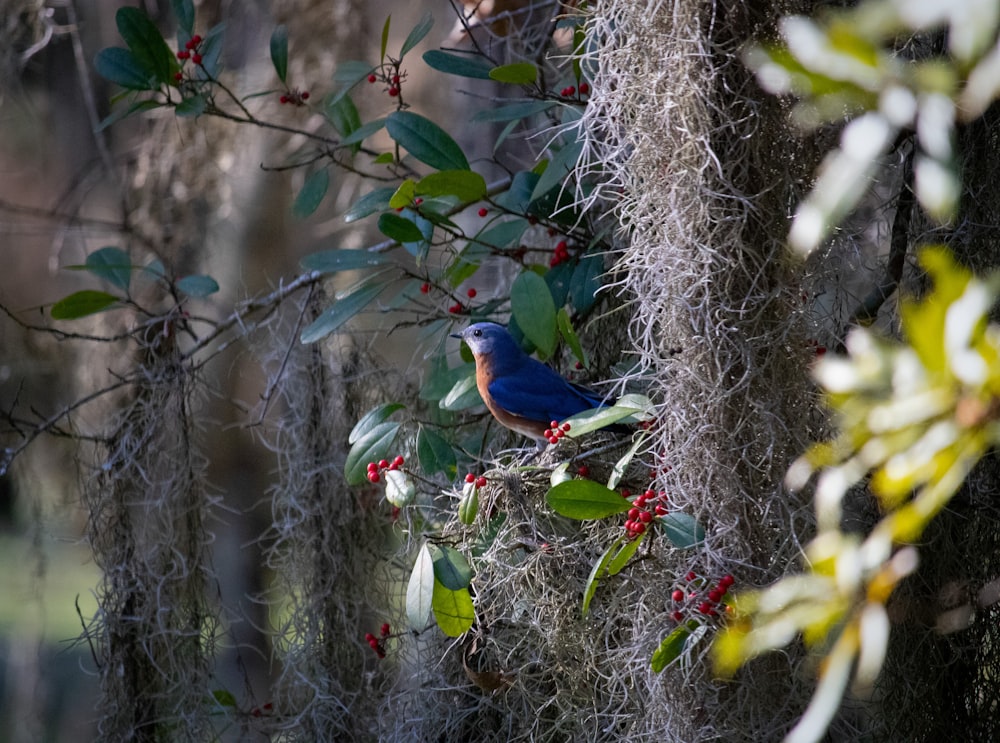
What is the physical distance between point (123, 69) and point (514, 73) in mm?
1076

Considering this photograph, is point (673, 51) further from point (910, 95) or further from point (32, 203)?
point (32, 203)

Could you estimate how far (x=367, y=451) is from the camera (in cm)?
204

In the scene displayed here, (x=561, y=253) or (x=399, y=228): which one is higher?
(x=399, y=228)

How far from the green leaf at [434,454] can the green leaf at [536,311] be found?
1.03ft

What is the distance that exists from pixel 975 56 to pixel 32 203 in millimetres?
5256

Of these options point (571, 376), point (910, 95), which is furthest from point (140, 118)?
point (910, 95)

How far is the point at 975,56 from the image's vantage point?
1.74ft

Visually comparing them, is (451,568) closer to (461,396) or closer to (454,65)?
(461,396)

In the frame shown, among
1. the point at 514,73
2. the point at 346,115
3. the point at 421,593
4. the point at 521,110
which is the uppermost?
the point at 514,73

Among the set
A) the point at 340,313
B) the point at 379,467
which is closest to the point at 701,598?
the point at 379,467

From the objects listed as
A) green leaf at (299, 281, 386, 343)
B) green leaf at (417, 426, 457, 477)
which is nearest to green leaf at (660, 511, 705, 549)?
green leaf at (417, 426, 457, 477)

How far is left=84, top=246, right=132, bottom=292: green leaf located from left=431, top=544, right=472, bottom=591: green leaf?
1.34 meters

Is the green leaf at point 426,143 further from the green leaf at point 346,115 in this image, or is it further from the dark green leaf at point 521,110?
the green leaf at point 346,115

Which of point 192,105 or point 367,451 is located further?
point 192,105
